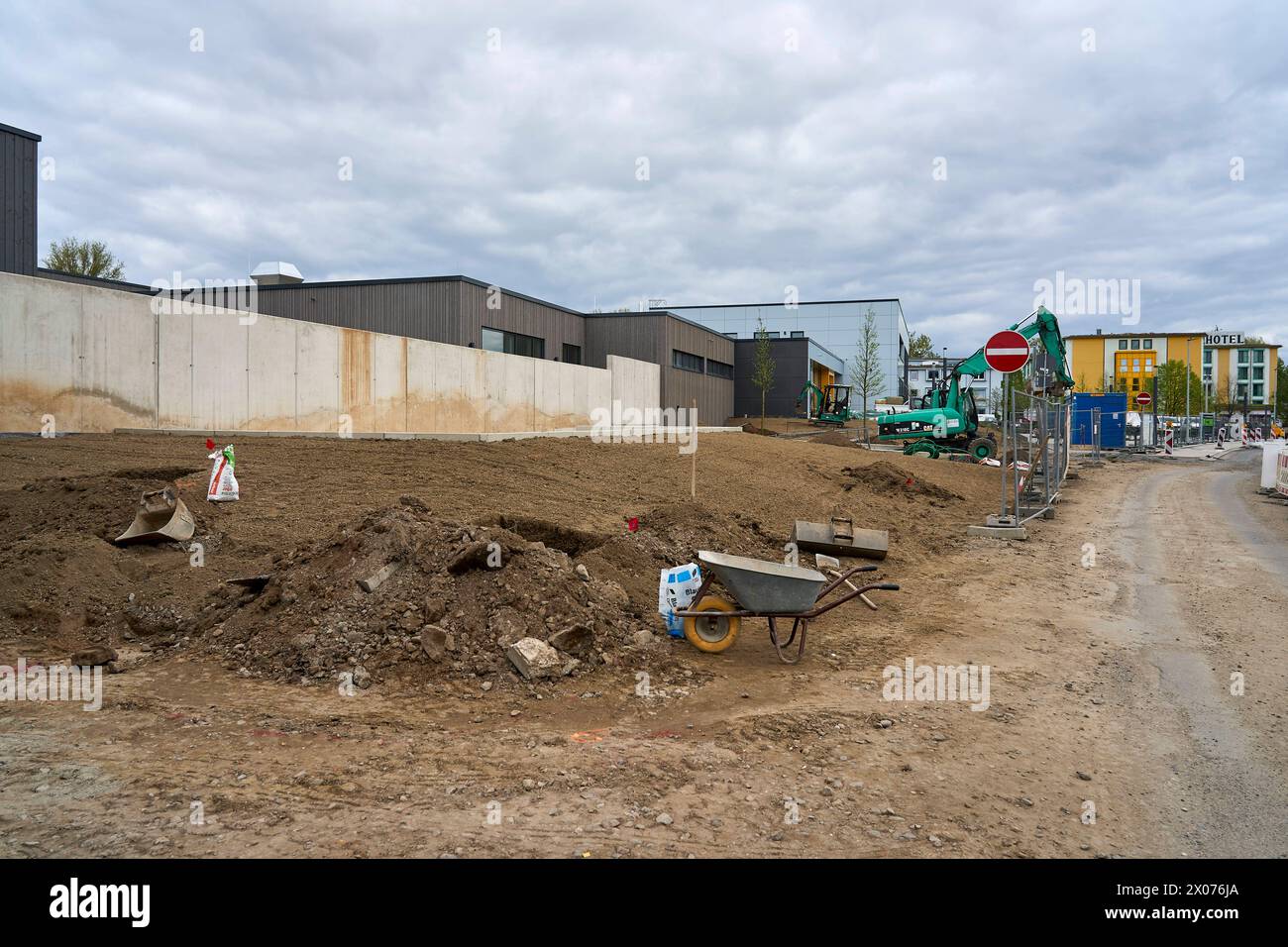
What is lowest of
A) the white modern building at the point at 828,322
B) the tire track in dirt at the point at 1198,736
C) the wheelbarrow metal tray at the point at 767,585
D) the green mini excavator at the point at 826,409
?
the tire track in dirt at the point at 1198,736

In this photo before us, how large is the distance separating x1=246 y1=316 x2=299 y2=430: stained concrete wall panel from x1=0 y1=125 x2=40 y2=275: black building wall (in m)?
7.90

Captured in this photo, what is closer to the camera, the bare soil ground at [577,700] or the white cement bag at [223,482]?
the bare soil ground at [577,700]

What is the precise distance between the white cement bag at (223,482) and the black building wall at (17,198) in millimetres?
16194

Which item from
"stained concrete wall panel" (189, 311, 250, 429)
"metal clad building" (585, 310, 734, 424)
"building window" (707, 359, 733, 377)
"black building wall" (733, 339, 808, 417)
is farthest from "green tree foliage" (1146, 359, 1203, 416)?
"stained concrete wall panel" (189, 311, 250, 429)

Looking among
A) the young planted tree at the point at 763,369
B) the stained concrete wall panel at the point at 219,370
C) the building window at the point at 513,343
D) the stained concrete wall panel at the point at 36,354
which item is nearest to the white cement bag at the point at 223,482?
the stained concrete wall panel at the point at 36,354

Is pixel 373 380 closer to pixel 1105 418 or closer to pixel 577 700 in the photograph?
pixel 577 700

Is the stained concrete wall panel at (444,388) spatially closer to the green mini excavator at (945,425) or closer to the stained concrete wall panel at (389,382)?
the stained concrete wall panel at (389,382)

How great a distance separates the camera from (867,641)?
23.8 ft

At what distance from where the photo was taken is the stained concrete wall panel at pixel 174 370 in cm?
1670

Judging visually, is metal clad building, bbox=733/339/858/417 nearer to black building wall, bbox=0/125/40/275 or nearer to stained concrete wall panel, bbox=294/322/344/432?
stained concrete wall panel, bbox=294/322/344/432

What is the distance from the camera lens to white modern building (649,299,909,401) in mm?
70500

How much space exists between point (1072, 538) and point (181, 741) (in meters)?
12.5
